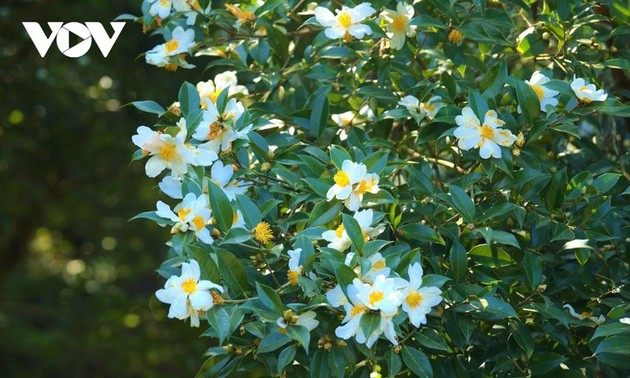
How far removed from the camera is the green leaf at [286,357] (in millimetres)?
1187

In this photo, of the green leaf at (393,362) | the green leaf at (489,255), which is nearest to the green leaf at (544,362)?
the green leaf at (489,255)

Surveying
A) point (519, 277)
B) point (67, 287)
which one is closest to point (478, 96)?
point (519, 277)

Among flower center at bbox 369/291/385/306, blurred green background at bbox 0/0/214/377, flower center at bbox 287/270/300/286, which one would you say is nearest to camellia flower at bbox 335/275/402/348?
flower center at bbox 369/291/385/306

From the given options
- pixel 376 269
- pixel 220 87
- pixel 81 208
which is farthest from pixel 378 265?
pixel 81 208

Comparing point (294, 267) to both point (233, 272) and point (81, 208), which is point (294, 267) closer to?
point (233, 272)

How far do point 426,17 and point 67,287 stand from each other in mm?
3593

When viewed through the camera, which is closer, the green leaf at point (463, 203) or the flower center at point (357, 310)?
the flower center at point (357, 310)

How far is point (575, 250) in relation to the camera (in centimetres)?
146

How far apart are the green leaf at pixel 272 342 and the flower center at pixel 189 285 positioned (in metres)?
0.11

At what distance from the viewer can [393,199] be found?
4.25ft

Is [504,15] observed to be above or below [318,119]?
above

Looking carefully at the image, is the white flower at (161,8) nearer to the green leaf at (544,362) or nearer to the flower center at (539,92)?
the flower center at (539,92)

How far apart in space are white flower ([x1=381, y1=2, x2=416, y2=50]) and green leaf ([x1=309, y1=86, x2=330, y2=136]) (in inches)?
5.4

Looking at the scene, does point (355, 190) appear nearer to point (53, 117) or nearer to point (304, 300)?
point (304, 300)
